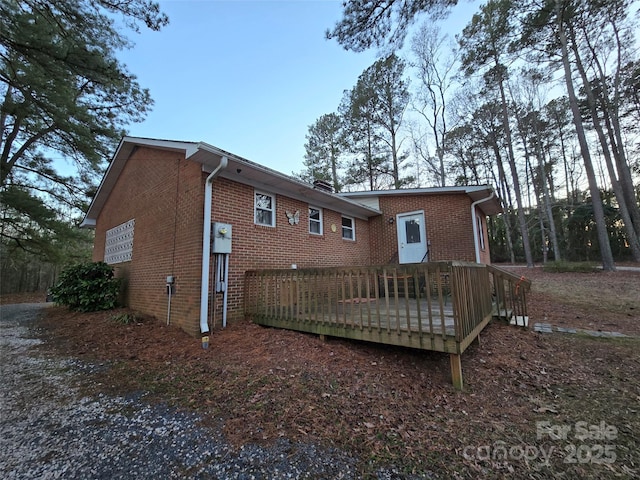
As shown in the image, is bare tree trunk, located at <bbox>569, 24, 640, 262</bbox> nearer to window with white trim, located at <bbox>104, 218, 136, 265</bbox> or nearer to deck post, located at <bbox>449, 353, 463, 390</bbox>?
deck post, located at <bbox>449, 353, 463, 390</bbox>

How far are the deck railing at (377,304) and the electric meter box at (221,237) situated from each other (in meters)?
0.80

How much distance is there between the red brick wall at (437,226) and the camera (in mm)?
8984

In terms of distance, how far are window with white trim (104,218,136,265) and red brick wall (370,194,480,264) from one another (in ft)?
25.7

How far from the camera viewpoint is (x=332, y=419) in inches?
104

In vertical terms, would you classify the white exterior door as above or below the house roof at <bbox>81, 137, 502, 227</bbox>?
below

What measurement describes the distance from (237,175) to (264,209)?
3.38 ft

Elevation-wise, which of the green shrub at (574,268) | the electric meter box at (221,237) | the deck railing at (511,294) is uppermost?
the electric meter box at (221,237)

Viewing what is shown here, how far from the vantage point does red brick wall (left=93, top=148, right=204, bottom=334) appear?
5309 millimetres

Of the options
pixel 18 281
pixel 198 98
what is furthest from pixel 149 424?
pixel 18 281

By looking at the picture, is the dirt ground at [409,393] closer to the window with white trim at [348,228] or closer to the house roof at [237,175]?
the house roof at [237,175]

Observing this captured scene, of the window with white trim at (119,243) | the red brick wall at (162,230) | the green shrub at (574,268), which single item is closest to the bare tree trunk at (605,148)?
the green shrub at (574,268)

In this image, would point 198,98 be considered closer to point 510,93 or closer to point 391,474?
point 391,474

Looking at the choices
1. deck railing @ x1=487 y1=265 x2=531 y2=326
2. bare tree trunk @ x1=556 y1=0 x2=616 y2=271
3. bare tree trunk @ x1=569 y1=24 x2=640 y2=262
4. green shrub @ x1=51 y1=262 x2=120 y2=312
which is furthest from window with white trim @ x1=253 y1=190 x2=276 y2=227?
bare tree trunk @ x1=569 y1=24 x2=640 y2=262

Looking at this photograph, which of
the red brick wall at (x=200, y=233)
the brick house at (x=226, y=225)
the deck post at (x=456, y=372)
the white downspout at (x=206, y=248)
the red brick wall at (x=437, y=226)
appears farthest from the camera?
the red brick wall at (x=437, y=226)
